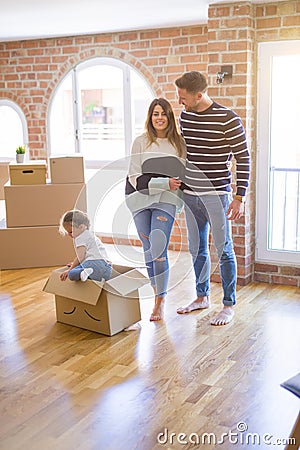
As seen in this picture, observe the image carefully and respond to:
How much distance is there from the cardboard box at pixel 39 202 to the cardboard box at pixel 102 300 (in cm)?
147

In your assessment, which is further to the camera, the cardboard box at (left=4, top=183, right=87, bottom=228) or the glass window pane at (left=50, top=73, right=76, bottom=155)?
the glass window pane at (left=50, top=73, right=76, bottom=155)

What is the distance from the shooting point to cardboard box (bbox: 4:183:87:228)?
16.4 feet

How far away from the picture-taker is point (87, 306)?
353 centimetres

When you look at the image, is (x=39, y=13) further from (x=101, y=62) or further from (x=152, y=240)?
(x=152, y=240)

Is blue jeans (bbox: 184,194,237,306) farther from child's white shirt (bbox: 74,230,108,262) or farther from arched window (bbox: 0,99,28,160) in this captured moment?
arched window (bbox: 0,99,28,160)

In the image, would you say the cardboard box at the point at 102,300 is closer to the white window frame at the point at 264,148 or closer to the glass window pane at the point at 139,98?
the white window frame at the point at 264,148

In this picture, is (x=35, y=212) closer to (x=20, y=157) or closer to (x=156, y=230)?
(x=20, y=157)

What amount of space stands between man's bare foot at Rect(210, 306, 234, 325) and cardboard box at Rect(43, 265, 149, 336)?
485 millimetres

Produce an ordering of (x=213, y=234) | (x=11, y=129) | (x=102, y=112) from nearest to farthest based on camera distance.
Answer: (x=213, y=234)
(x=102, y=112)
(x=11, y=129)

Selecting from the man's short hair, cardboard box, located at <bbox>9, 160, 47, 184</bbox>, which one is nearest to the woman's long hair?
the man's short hair

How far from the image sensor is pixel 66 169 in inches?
199

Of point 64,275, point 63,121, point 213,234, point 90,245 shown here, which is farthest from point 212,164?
point 63,121

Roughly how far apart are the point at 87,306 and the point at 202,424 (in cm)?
125

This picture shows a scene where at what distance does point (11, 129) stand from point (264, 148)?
129 inches
